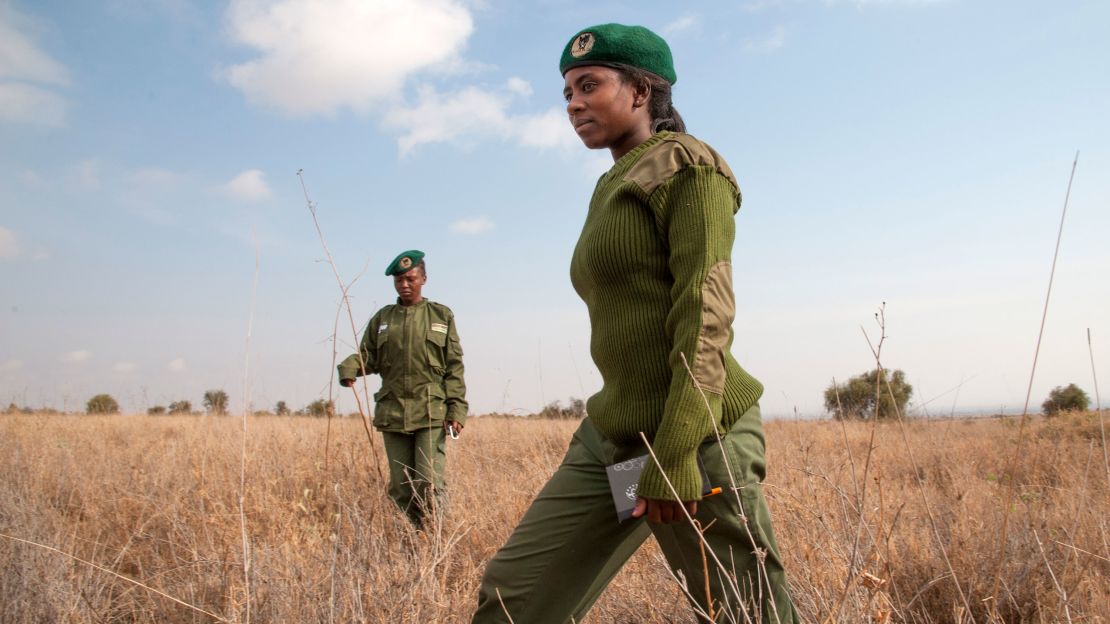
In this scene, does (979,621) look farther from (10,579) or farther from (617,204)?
(10,579)

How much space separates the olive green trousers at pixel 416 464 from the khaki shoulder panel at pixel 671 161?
336 cm

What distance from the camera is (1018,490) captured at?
518 centimetres

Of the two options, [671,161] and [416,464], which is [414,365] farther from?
[671,161]

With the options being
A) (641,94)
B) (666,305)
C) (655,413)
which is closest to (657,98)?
(641,94)

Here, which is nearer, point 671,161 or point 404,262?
point 671,161

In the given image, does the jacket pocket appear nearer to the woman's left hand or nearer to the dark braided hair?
the dark braided hair

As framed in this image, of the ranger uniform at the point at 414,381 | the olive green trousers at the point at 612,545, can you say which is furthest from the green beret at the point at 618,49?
the ranger uniform at the point at 414,381

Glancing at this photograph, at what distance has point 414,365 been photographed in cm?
504

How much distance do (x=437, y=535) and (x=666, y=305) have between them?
1.21 m

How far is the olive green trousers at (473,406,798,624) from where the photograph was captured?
154cm

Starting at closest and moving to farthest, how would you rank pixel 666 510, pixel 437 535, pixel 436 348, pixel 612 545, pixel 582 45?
pixel 666 510
pixel 612 545
pixel 582 45
pixel 437 535
pixel 436 348

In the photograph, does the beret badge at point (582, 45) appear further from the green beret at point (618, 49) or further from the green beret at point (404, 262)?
the green beret at point (404, 262)

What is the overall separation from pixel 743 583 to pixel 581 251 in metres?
0.82

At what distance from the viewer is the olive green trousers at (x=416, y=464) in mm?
4719
